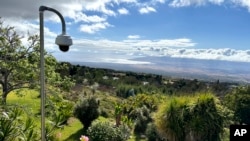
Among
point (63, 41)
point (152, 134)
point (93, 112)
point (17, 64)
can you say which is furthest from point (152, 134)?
point (63, 41)

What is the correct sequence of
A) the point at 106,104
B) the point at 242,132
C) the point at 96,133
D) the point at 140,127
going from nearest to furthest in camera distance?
the point at 242,132
the point at 96,133
the point at 140,127
the point at 106,104

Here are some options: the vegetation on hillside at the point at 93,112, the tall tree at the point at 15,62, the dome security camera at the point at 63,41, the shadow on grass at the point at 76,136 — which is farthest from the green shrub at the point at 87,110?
the dome security camera at the point at 63,41

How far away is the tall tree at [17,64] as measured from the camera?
18547 mm

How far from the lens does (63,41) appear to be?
231 inches

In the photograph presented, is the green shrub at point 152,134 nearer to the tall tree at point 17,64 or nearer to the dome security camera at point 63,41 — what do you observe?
the tall tree at point 17,64

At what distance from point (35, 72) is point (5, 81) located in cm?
147

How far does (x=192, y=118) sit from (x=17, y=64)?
9.06 m

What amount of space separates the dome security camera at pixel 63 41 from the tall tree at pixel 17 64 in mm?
12827

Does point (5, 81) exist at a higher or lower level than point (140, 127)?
higher

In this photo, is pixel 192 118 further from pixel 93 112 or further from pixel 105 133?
pixel 93 112

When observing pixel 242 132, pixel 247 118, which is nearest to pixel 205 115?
pixel 242 132

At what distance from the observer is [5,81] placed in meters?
18.6

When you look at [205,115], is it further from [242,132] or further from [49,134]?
[242,132]

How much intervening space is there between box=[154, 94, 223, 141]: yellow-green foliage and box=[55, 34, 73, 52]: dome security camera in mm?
8332
